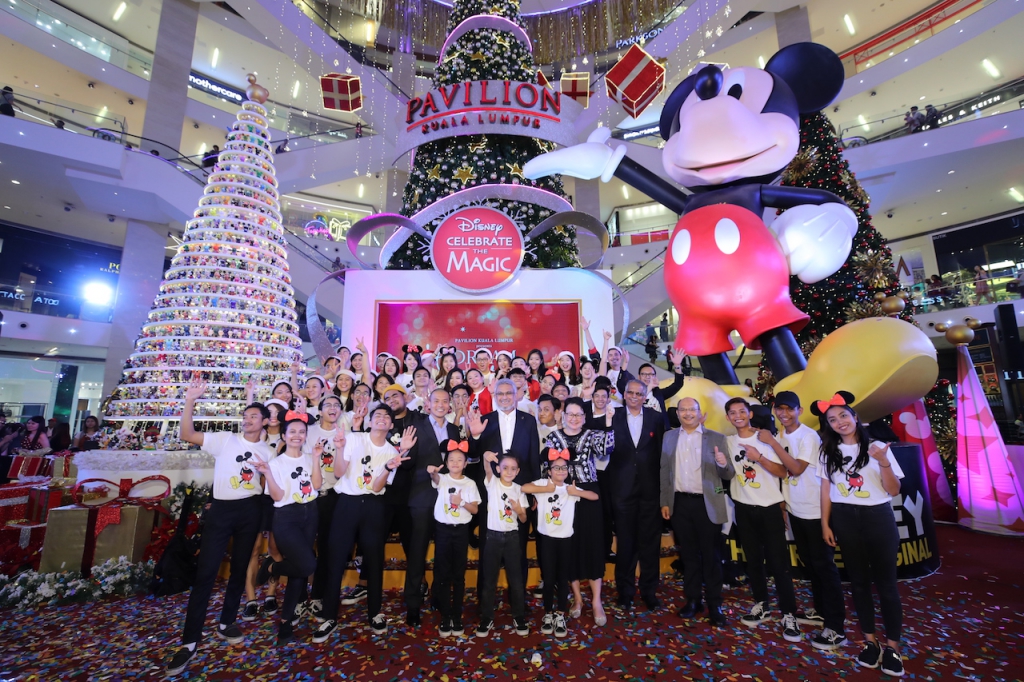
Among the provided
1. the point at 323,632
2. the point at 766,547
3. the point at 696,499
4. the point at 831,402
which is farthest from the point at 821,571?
the point at 323,632

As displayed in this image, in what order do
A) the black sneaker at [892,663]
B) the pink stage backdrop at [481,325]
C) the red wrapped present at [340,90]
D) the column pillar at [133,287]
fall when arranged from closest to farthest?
1. the black sneaker at [892,663]
2. the pink stage backdrop at [481,325]
3. the red wrapped present at [340,90]
4. the column pillar at [133,287]

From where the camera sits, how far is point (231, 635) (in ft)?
9.93

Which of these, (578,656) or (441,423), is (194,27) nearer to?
(441,423)

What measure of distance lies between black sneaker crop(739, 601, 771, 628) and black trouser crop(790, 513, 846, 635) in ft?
1.07

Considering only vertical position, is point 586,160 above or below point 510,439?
above

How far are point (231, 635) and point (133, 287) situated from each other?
38.2 feet

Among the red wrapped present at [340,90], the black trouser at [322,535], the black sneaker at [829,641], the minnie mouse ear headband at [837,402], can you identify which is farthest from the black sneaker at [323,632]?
the red wrapped present at [340,90]

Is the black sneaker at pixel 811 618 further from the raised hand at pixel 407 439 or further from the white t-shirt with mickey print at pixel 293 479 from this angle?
the white t-shirt with mickey print at pixel 293 479

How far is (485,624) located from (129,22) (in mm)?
19203

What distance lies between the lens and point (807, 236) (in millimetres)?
3965

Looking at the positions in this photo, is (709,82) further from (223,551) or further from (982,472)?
(982,472)

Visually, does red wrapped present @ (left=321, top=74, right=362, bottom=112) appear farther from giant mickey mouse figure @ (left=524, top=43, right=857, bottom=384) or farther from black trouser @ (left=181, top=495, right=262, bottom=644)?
black trouser @ (left=181, top=495, right=262, bottom=644)

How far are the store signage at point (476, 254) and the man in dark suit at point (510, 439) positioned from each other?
13.7ft

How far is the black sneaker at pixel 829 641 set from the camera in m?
2.84
